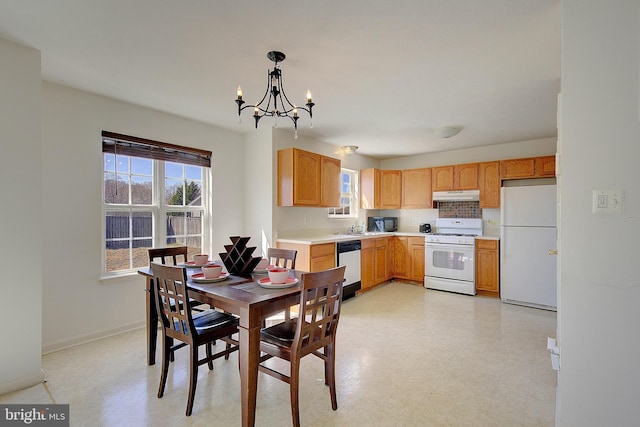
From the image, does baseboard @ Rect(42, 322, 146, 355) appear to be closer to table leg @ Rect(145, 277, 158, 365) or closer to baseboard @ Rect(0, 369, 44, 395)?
baseboard @ Rect(0, 369, 44, 395)

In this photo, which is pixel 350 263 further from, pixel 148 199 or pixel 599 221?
pixel 599 221

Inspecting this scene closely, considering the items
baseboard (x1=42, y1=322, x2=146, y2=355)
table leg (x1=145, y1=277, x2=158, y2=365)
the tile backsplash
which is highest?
the tile backsplash

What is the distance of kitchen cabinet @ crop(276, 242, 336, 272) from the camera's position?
12.6ft

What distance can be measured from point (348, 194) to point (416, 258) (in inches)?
66.5

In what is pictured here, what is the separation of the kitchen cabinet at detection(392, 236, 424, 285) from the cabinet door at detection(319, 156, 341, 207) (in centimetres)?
161

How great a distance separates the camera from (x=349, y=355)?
2.74 meters

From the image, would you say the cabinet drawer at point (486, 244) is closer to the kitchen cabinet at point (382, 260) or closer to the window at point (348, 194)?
the kitchen cabinet at point (382, 260)

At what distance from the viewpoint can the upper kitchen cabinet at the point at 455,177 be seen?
5.05 m

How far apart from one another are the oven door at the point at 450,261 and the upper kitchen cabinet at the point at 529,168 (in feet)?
4.26

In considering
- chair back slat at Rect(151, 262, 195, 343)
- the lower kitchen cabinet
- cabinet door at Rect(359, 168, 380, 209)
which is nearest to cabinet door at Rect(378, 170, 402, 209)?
cabinet door at Rect(359, 168, 380, 209)

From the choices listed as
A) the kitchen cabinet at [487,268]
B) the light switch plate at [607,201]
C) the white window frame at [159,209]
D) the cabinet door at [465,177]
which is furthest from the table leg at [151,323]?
the cabinet door at [465,177]

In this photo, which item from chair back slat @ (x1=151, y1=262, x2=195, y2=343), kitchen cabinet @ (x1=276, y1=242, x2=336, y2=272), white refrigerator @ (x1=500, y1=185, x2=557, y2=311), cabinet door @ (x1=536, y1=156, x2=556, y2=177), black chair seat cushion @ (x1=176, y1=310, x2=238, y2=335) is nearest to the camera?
chair back slat @ (x1=151, y1=262, x2=195, y2=343)

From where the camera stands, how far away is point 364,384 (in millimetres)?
2275

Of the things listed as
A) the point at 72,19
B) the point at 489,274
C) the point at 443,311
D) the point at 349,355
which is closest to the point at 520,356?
the point at 443,311
